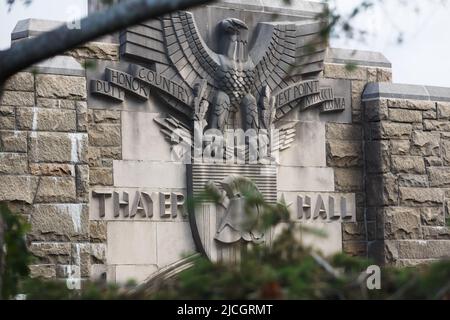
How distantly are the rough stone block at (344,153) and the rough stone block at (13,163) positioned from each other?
11.9ft

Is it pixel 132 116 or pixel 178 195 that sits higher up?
pixel 132 116

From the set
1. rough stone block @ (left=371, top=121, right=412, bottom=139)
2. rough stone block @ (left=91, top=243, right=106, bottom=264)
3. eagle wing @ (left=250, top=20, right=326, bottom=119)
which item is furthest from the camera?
rough stone block @ (left=371, top=121, right=412, bottom=139)

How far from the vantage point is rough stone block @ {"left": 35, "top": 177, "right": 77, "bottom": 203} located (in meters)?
11.5

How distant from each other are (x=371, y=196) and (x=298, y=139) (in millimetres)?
1125

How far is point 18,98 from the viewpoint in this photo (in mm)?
11516

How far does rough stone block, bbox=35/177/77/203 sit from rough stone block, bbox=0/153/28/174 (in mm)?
220

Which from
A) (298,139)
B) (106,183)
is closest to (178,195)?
(106,183)

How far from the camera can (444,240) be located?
14000 mm

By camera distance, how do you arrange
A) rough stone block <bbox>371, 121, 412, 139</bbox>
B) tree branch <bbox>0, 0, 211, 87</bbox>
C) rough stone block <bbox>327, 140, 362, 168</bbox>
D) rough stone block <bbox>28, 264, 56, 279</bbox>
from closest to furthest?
tree branch <bbox>0, 0, 211, 87</bbox>, rough stone block <bbox>28, 264, 56, 279</bbox>, rough stone block <bbox>327, 140, 362, 168</bbox>, rough stone block <bbox>371, 121, 412, 139</bbox>

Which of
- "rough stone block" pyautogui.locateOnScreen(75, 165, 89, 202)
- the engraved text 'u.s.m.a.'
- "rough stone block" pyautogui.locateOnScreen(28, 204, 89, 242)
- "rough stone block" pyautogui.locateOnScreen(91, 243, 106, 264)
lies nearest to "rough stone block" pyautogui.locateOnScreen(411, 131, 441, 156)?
the engraved text 'u.s.m.a.'

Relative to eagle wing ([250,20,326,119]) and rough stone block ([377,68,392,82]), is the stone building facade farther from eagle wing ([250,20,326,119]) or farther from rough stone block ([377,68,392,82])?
eagle wing ([250,20,326,119])

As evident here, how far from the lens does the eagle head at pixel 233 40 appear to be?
12.7 metres

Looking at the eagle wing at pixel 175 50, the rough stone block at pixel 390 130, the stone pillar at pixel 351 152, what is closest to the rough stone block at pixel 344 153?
the stone pillar at pixel 351 152
